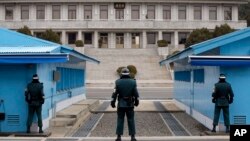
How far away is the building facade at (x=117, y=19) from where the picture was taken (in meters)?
74.9

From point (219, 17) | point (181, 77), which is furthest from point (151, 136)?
point (219, 17)

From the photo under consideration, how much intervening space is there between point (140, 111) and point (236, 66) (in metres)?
8.74

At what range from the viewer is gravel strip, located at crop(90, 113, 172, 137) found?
596 inches

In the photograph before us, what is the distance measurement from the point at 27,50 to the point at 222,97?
19.2 ft

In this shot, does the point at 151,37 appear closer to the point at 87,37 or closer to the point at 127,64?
the point at 87,37

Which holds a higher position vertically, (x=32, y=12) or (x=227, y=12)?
(x=227, y=12)

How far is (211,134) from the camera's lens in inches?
557

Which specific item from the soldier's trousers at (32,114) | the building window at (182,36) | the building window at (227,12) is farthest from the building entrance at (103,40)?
the soldier's trousers at (32,114)

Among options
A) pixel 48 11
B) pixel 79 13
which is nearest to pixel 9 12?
pixel 48 11

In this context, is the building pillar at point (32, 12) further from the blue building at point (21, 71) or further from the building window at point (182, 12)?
the blue building at point (21, 71)

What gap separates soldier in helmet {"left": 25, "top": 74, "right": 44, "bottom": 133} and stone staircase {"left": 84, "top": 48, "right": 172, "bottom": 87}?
110 ft

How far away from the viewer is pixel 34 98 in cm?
1400

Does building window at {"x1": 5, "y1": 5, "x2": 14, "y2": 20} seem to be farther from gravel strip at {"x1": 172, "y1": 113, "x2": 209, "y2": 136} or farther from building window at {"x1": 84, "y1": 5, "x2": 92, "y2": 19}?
gravel strip at {"x1": 172, "y1": 113, "x2": 209, "y2": 136}

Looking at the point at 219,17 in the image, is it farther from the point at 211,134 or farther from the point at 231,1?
the point at 211,134
